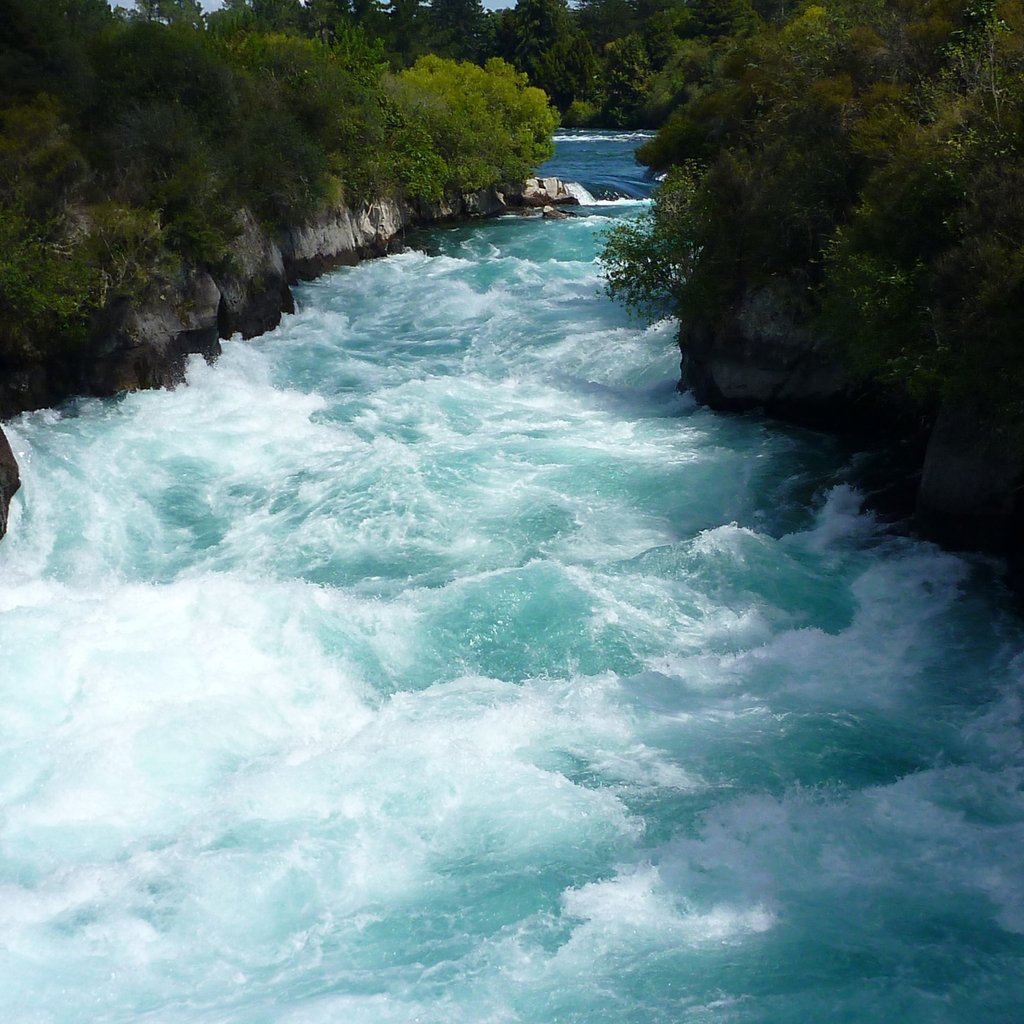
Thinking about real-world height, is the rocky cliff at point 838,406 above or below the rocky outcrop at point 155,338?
below

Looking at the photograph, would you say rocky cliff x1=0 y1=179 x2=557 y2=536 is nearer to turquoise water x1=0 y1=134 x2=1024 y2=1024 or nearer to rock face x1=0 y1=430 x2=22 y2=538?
rock face x1=0 y1=430 x2=22 y2=538

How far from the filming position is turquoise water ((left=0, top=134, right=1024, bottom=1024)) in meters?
7.94

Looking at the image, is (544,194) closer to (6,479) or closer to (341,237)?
(341,237)

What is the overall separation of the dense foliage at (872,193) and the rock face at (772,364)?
1.04ft

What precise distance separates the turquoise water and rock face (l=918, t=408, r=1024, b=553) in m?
0.47

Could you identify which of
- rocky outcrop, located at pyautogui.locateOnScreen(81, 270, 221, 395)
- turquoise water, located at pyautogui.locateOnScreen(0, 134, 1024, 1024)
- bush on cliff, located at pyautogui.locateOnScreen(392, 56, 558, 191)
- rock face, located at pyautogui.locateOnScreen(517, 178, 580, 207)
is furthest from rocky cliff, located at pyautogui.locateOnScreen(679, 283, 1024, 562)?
rock face, located at pyautogui.locateOnScreen(517, 178, 580, 207)

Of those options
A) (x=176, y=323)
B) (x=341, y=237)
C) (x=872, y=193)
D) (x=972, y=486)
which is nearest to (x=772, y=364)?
(x=872, y=193)

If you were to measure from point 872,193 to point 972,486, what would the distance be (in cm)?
428

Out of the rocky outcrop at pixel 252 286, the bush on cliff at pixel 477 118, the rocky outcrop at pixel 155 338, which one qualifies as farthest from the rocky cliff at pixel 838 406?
the bush on cliff at pixel 477 118

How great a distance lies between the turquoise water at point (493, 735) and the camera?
7.94 m

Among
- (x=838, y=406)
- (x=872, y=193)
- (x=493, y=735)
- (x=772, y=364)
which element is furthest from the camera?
(x=772, y=364)

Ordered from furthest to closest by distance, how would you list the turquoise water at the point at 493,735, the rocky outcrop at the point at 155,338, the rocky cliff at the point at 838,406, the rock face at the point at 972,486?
the rocky outcrop at the point at 155,338, the rocky cliff at the point at 838,406, the rock face at the point at 972,486, the turquoise water at the point at 493,735

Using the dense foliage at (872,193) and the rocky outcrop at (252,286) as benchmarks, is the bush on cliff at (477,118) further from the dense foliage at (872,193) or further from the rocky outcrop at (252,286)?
the dense foliage at (872,193)

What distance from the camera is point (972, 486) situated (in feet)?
44.5
